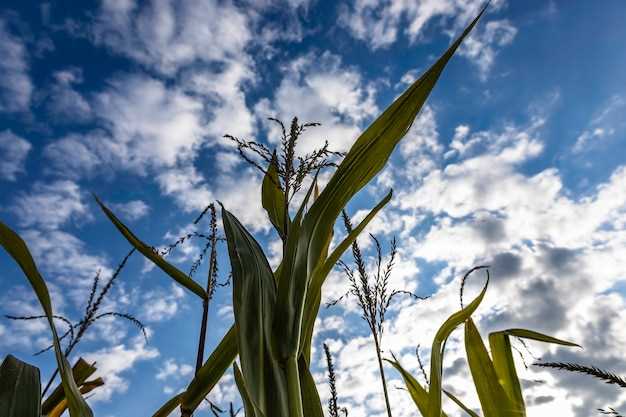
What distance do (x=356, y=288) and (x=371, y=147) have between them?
3.03 feet

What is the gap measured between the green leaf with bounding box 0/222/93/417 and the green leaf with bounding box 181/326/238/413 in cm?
13

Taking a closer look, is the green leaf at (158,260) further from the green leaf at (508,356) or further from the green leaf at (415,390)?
the green leaf at (508,356)

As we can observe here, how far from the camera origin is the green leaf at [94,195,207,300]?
73cm

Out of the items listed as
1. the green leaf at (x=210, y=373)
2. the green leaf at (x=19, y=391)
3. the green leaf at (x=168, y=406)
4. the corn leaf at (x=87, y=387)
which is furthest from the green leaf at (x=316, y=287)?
the corn leaf at (x=87, y=387)

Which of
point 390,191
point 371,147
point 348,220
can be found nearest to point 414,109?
point 371,147

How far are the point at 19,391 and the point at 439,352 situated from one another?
2.33ft

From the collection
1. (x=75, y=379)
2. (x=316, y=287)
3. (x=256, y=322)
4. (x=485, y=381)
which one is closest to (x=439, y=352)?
(x=485, y=381)

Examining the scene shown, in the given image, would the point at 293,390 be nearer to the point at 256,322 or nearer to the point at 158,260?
the point at 256,322

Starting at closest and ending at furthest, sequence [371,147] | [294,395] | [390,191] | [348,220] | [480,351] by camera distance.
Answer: [294,395]
[371,147]
[390,191]
[480,351]
[348,220]

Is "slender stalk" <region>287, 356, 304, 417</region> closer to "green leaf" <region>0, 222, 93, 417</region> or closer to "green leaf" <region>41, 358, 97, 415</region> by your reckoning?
"green leaf" <region>0, 222, 93, 417</region>

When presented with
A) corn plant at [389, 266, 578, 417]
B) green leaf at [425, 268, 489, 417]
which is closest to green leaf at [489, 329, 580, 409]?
corn plant at [389, 266, 578, 417]

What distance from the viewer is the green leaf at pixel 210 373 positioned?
65 cm

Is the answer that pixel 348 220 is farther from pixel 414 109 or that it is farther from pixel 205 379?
pixel 205 379

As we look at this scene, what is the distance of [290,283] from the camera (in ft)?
2.15
